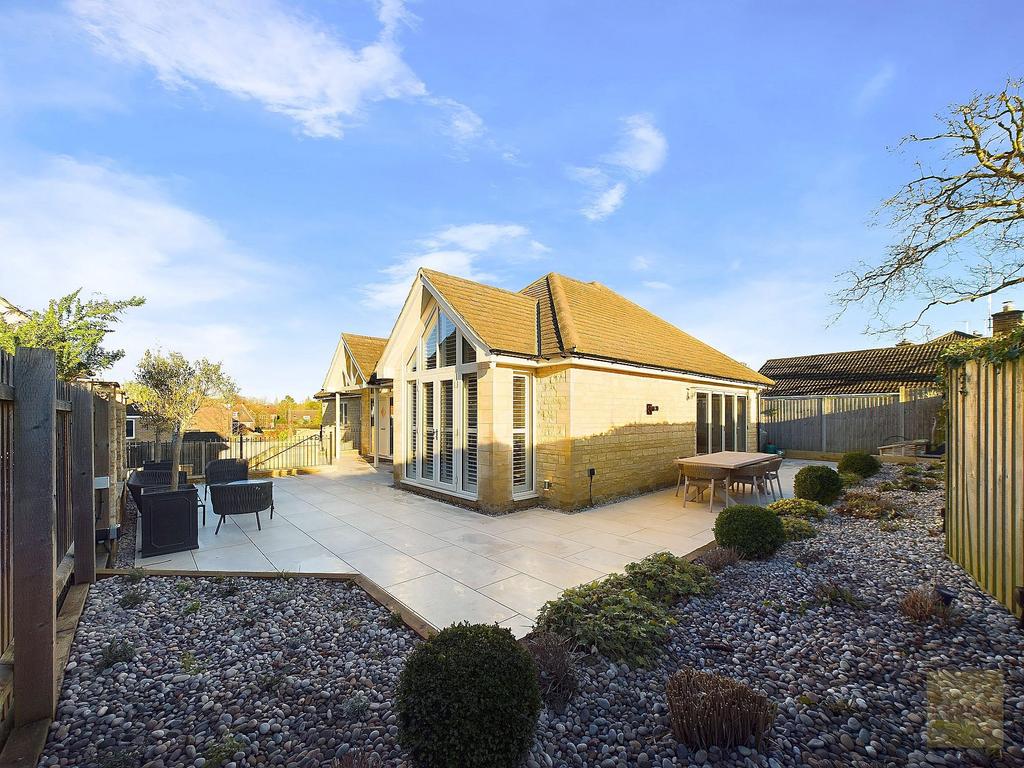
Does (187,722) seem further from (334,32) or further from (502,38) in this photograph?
(502,38)

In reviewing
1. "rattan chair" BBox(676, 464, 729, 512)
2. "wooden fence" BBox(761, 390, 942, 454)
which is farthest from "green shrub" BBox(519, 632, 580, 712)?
"wooden fence" BBox(761, 390, 942, 454)

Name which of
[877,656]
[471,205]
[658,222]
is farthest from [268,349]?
[877,656]

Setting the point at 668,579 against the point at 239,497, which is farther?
the point at 239,497

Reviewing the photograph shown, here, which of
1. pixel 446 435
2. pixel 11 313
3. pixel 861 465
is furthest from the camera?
pixel 11 313

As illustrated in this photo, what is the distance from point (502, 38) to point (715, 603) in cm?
957

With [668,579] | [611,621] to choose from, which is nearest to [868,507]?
[668,579]

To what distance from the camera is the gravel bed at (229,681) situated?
2.51 metres

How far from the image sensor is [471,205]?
12781 mm

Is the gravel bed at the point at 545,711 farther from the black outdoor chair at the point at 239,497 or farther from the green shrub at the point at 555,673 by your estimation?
the black outdoor chair at the point at 239,497

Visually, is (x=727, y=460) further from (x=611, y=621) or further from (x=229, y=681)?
(x=229, y=681)

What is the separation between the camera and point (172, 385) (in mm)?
8586

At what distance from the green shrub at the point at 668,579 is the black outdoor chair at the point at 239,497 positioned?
19.8 feet

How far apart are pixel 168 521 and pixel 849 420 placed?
22245 mm

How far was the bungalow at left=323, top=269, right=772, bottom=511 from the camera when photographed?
8.97m
